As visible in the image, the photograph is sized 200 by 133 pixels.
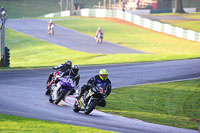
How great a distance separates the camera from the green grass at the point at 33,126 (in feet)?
36.7

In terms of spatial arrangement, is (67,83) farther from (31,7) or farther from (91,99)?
(31,7)

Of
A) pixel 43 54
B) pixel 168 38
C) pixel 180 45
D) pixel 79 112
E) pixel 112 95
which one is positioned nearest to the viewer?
pixel 79 112

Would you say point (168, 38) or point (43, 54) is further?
point (168, 38)

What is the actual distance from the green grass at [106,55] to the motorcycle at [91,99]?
15.7m

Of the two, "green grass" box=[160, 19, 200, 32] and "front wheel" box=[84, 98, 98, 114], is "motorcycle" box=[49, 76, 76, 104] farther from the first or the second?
"green grass" box=[160, 19, 200, 32]

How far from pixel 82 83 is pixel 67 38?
31.9 m

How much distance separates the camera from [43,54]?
43656mm

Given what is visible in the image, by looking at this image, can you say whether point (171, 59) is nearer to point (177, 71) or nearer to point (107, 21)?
point (177, 71)

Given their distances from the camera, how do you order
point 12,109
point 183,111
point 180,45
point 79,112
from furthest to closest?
point 180,45, point 183,111, point 79,112, point 12,109

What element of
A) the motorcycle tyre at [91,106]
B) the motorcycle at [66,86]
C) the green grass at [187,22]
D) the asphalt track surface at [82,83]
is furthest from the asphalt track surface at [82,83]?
the green grass at [187,22]

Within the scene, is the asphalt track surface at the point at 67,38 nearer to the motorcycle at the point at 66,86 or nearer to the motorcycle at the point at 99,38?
the motorcycle at the point at 99,38

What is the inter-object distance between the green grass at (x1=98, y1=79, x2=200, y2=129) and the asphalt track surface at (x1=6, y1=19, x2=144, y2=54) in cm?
2166

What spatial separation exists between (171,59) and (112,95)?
1722 centimetres

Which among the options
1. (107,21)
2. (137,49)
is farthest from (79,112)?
(107,21)
